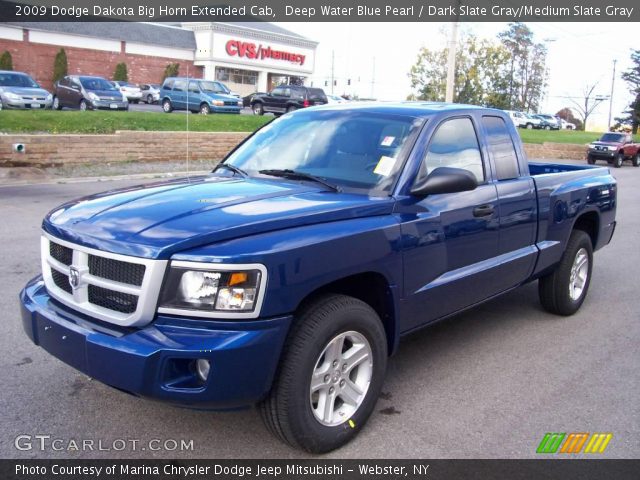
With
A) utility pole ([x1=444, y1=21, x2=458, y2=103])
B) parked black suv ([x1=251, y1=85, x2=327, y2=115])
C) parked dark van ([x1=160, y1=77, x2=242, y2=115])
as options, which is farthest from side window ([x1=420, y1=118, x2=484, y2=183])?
parked black suv ([x1=251, y1=85, x2=327, y2=115])

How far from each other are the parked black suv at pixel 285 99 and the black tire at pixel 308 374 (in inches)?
1300

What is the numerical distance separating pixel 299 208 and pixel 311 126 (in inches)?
55.1

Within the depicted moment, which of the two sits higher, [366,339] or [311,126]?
[311,126]

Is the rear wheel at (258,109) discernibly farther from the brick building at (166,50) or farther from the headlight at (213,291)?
the headlight at (213,291)

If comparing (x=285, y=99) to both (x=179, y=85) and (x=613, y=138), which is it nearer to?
(x=179, y=85)

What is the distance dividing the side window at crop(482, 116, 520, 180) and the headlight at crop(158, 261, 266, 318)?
2.61 metres

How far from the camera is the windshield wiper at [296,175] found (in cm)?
414

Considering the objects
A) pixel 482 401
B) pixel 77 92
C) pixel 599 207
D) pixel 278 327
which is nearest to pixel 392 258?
pixel 278 327

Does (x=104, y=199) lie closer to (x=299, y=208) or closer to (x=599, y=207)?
(x=299, y=208)

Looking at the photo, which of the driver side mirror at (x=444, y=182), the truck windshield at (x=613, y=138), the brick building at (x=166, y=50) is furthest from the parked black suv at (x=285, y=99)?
the driver side mirror at (x=444, y=182)

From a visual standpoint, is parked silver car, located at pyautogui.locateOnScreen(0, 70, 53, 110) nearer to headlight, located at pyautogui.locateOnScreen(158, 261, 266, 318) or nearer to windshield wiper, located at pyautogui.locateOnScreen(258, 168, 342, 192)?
windshield wiper, located at pyautogui.locateOnScreen(258, 168, 342, 192)

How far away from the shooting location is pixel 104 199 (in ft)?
12.5

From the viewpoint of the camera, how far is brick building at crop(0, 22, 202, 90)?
48875mm

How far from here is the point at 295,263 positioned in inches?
126
